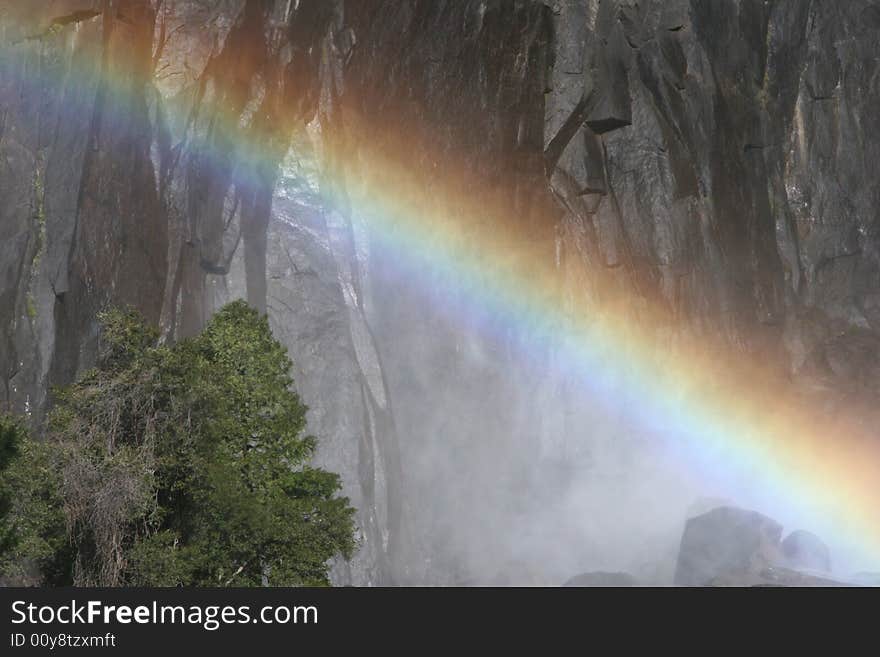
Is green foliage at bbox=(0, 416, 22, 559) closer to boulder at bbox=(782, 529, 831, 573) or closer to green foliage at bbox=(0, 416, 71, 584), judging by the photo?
green foliage at bbox=(0, 416, 71, 584)

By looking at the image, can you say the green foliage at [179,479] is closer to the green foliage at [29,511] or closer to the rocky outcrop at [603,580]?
the green foliage at [29,511]

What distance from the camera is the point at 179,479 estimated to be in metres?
19.4

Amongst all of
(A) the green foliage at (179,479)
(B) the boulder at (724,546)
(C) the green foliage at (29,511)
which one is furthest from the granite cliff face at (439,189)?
(C) the green foliage at (29,511)

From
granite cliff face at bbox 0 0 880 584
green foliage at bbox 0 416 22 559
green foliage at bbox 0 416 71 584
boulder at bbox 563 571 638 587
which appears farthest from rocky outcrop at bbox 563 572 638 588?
green foliage at bbox 0 416 22 559

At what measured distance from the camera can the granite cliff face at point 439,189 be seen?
29422 mm

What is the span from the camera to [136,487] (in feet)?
59.5

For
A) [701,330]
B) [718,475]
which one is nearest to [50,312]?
[701,330]

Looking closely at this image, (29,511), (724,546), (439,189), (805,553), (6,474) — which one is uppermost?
(439,189)

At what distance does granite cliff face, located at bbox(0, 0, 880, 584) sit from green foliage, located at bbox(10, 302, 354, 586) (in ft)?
28.1

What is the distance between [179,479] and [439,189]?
983 inches

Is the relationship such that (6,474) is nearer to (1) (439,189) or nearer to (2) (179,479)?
(2) (179,479)

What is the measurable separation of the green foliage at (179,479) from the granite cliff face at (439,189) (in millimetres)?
8559

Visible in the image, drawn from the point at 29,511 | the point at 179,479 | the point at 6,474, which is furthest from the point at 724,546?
the point at 6,474
